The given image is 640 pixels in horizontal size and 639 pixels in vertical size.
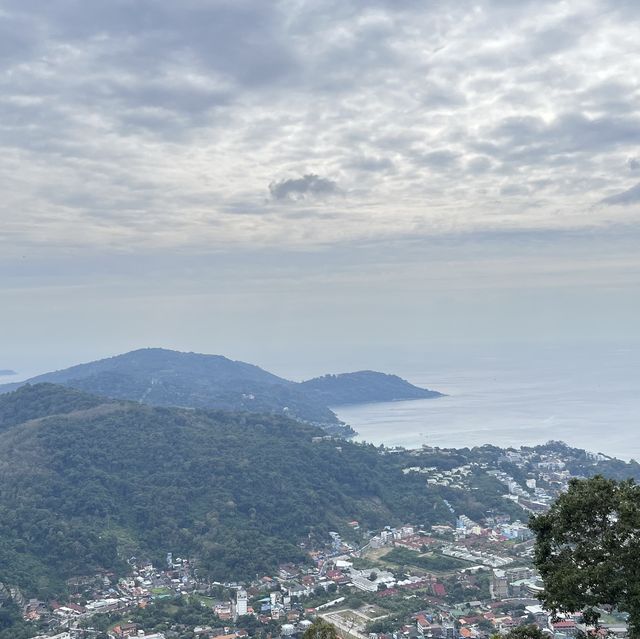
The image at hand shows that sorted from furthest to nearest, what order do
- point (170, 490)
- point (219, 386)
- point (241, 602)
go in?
1. point (219, 386)
2. point (170, 490)
3. point (241, 602)

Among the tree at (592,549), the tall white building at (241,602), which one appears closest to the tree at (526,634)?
the tree at (592,549)

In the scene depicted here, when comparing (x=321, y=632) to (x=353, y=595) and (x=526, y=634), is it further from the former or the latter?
(x=353, y=595)

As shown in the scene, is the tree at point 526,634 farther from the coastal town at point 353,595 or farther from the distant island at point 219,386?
the distant island at point 219,386

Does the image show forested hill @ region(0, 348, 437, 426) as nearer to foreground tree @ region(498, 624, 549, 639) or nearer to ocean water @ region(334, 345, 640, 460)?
ocean water @ region(334, 345, 640, 460)

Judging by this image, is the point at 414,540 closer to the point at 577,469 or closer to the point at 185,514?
the point at 185,514

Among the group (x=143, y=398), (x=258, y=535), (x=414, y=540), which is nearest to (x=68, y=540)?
(x=258, y=535)

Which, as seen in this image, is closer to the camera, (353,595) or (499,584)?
(353,595)

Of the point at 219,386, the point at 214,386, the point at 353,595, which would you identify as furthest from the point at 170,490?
the point at 219,386
